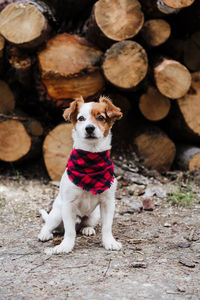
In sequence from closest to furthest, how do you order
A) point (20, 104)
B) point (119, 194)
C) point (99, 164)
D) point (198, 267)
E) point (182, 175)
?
point (198, 267) → point (99, 164) → point (119, 194) → point (182, 175) → point (20, 104)

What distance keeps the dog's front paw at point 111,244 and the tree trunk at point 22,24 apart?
243 cm

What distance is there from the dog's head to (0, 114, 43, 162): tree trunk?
6.26ft

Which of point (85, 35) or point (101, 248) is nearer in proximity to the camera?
point (101, 248)

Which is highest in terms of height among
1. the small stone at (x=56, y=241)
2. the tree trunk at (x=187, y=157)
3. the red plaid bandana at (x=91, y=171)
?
the red plaid bandana at (x=91, y=171)

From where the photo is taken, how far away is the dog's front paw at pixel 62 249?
8.09 ft

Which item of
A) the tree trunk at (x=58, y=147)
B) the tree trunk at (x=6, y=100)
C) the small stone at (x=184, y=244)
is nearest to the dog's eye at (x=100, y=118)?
the small stone at (x=184, y=244)

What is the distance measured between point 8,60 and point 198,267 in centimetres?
327

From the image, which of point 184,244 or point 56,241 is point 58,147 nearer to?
point 56,241

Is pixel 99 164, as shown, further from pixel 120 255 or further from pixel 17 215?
pixel 17 215

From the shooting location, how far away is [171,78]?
156 inches

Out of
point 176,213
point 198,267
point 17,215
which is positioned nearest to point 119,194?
point 176,213

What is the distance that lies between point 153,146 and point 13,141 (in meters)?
2.02

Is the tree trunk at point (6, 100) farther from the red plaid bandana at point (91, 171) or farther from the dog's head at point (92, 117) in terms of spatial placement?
the red plaid bandana at point (91, 171)

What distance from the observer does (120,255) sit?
242 centimetres
